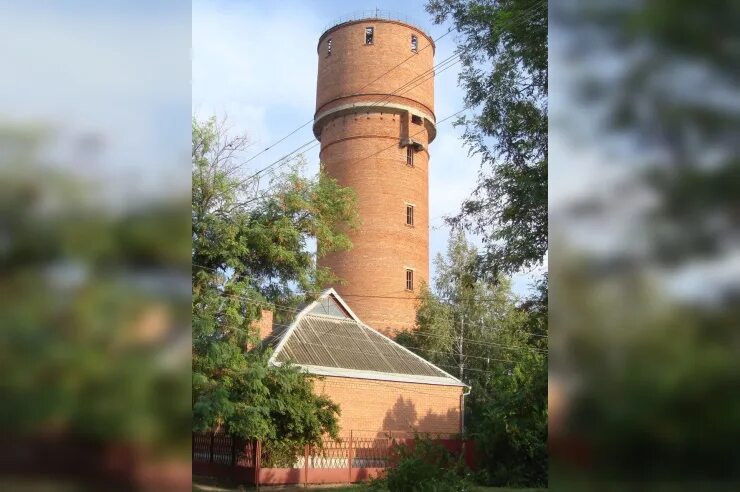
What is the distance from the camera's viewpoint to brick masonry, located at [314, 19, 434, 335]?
30.0 meters

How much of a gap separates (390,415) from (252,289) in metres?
9.11

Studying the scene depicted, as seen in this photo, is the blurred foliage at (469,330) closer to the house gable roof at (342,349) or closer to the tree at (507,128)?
the house gable roof at (342,349)
